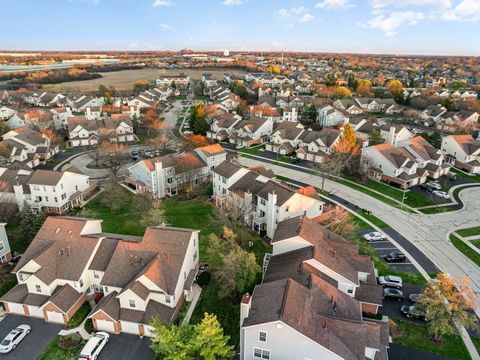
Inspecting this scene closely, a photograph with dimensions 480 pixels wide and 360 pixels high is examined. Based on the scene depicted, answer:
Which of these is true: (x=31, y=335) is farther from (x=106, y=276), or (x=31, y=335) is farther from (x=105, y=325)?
(x=106, y=276)

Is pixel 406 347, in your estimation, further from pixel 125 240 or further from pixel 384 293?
pixel 125 240

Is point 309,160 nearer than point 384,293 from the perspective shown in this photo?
No

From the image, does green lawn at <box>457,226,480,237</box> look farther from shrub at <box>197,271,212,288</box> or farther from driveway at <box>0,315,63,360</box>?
driveway at <box>0,315,63,360</box>

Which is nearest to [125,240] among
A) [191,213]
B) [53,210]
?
[191,213]

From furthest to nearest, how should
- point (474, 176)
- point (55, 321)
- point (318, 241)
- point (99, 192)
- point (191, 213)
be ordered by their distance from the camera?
point (474, 176) → point (99, 192) → point (191, 213) → point (318, 241) → point (55, 321)

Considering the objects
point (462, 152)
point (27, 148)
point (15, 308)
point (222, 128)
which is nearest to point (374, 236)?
point (462, 152)

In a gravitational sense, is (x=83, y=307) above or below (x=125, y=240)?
below

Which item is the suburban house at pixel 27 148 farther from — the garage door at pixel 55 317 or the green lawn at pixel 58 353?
the green lawn at pixel 58 353
